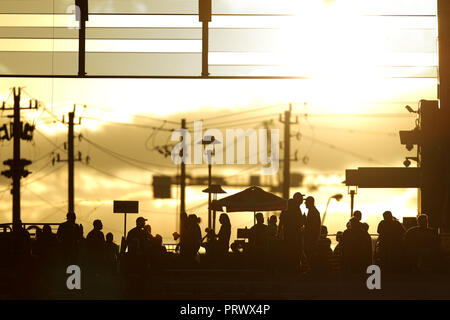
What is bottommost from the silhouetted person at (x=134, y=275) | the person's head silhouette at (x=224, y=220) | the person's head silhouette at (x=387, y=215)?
the silhouetted person at (x=134, y=275)

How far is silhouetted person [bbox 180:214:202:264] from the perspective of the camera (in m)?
19.1

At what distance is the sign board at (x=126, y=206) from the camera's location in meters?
21.8

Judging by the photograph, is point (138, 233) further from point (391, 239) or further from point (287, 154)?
point (287, 154)

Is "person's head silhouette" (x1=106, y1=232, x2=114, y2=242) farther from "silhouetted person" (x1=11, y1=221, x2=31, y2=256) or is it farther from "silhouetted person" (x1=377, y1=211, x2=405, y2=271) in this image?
"silhouetted person" (x1=377, y1=211, x2=405, y2=271)

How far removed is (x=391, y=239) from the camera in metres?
18.2

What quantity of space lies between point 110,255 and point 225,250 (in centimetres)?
288

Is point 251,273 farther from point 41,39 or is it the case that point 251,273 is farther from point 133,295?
point 41,39

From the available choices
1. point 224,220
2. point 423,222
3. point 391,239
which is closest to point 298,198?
point 391,239

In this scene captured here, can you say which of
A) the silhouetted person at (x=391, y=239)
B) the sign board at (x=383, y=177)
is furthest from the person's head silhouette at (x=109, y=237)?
the sign board at (x=383, y=177)

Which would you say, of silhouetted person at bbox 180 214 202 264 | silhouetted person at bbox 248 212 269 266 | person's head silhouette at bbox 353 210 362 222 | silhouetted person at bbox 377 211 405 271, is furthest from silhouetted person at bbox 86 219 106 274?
silhouetted person at bbox 377 211 405 271

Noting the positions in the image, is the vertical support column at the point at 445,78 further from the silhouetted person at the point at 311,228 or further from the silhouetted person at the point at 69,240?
the silhouetted person at the point at 69,240

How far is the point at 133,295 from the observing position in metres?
15.6

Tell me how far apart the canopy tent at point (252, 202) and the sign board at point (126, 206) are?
2.00 meters
